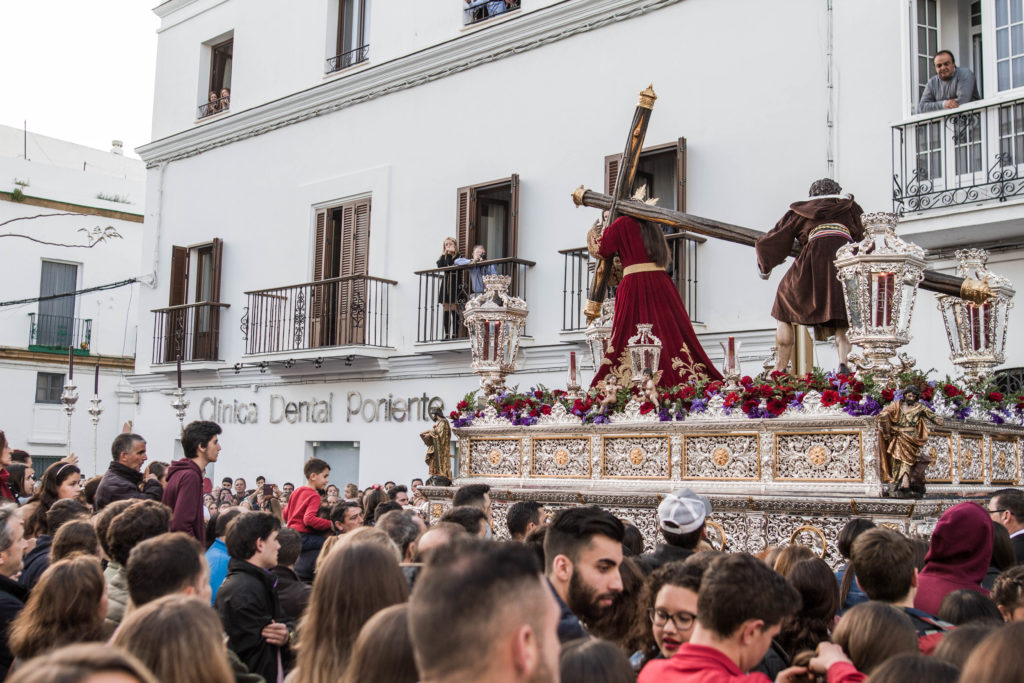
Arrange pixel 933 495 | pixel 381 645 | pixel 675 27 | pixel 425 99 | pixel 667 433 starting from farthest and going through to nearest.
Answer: pixel 425 99, pixel 675 27, pixel 667 433, pixel 933 495, pixel 381 645

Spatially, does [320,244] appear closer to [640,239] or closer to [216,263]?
[216,263]

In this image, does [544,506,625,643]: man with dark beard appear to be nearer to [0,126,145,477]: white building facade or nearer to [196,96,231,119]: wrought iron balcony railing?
[196,96,231,119]: wrought iron balcony railing

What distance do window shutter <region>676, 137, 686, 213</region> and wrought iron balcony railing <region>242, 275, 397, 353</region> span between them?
4685 millimetres

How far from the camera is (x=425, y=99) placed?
1482 cm

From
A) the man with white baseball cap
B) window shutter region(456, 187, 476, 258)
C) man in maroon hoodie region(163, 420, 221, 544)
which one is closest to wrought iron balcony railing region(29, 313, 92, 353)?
window shutter region(456, 187, 476, 258)

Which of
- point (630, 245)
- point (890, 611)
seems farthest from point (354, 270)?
point (890, 611)

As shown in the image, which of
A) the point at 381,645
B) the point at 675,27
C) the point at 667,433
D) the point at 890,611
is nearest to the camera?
the point at 381,645

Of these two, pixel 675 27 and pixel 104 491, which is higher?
pixel 675 27

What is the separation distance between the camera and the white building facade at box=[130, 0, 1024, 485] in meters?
10.2

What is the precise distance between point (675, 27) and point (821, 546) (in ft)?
24.4

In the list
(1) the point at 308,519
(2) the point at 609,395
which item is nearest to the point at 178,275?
→ (2) the point at 609,395

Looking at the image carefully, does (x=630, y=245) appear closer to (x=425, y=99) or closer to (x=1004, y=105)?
(x=1004, y=105)

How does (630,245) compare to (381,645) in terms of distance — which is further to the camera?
(630,245)

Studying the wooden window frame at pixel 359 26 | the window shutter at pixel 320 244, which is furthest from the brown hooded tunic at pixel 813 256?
the wooden window frame at pixel 359 26
